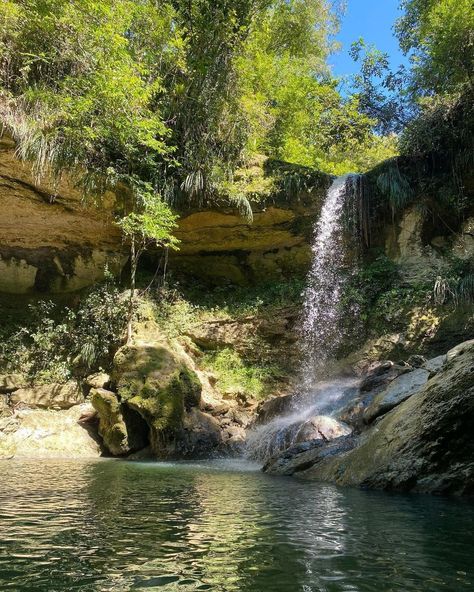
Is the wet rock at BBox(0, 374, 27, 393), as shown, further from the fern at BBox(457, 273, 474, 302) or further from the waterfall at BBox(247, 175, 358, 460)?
the fern at BBox(457, 273, 474, 302)

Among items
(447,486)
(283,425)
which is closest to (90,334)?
(283,425)

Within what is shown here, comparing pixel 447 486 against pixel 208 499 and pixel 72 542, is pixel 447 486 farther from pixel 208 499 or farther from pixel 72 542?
pixel 72 542

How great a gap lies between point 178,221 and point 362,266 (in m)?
5.42

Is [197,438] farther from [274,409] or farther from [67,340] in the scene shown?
[67,340]

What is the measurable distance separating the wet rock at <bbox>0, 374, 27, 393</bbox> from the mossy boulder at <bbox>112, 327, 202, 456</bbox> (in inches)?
114

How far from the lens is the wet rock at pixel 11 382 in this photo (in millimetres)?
11898

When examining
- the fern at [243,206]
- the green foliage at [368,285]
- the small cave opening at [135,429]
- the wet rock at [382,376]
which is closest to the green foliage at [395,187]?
the green foliage at [368,285]

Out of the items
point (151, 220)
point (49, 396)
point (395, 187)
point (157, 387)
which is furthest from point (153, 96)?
point (49, 396)

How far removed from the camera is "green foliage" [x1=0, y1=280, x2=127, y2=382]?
12312mm

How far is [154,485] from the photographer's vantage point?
5.59 m

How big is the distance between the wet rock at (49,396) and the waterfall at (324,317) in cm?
465

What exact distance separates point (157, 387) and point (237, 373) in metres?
3.27

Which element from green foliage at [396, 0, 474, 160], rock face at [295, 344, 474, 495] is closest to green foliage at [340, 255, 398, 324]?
green foliage at [396, 0, 474, 160]

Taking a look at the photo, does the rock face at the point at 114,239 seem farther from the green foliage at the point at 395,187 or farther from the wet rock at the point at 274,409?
the wet rock at the point at 274,409
